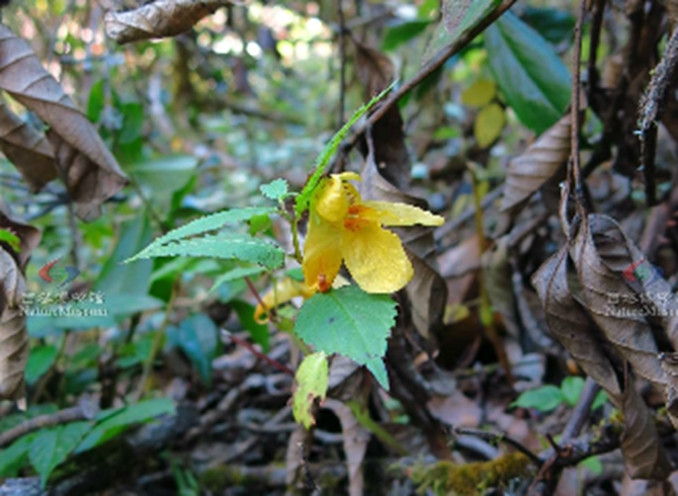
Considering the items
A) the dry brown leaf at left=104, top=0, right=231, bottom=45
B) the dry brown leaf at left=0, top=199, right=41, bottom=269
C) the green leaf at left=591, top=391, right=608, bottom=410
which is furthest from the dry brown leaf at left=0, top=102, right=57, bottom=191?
the green leaf at left=591, top=391, right=608, bottom=410

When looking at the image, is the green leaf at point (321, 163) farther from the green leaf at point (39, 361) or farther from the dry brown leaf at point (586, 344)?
the green leaf at point (39, 361)

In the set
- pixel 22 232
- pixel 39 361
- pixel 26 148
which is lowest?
pixel 39 361

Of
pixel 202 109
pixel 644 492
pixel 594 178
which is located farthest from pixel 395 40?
pixel 202 109

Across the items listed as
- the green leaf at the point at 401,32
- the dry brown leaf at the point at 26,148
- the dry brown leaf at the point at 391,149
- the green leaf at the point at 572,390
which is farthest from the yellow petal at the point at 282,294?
the green leaf at the point at 401,32

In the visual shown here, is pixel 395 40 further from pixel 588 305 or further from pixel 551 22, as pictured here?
pixel 588 305

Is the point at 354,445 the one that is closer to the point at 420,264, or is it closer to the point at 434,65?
the point at 420,264

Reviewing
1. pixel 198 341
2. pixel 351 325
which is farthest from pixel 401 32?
pixel 351 325
